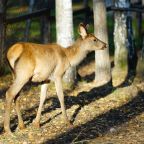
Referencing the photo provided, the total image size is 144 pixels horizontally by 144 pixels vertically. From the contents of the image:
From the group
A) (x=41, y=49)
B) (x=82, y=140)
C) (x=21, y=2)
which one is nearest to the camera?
(x=82, y=140)

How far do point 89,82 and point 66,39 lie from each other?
2.03 meters

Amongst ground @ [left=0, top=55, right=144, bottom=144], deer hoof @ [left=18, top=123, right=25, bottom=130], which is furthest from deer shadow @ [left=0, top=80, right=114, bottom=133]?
deer hoof @ [left=18, top=123, right=25, bottom=130]

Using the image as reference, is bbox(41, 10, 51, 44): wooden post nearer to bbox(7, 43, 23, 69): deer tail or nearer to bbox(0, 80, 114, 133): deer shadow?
bbox(0, 80, 114, 133): deer shadow

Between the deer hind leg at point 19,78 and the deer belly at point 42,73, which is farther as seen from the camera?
the deer belly at point 42,73

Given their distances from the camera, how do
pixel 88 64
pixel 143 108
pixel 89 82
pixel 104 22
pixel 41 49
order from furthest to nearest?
pixel 88 64, pixel 89 82, pixel 104 22, pixel 143 108, pixel 41 49

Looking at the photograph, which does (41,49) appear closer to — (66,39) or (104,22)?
(66,39)

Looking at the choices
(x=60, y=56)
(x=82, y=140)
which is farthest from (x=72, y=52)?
(x=82, y=140)

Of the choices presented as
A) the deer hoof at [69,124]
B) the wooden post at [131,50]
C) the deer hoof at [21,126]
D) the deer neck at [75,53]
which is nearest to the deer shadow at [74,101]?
the deer hoof at [21,126]

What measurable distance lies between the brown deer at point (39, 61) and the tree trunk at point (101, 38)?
2907 mm

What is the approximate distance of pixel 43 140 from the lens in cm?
979

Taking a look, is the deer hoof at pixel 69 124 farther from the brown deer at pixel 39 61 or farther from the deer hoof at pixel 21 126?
the deer hoof at pixel 21 126

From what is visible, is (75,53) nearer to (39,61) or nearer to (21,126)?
(39,61)

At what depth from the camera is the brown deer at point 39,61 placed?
1017cm

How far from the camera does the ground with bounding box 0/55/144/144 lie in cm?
986
